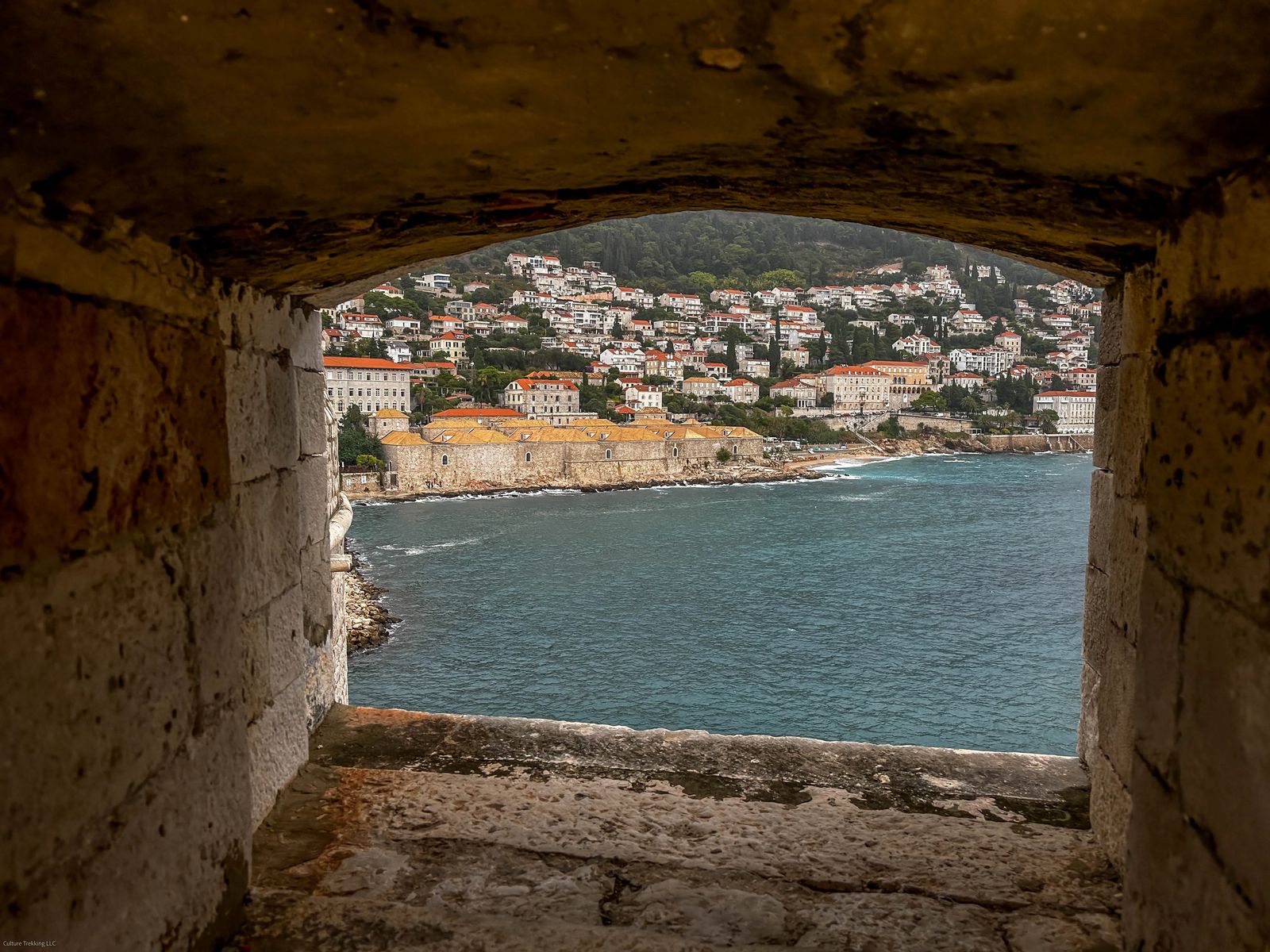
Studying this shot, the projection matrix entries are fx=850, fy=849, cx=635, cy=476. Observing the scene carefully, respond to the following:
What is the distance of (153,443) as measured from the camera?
4.81 ft

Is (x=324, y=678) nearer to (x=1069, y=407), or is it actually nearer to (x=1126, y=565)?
(x=1126, y=565)

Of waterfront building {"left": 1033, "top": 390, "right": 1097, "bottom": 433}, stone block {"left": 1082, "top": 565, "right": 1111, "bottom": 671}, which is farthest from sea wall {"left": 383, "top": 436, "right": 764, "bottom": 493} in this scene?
stone block {"left": 1082, "top": 565, "right": 1111, "bottom": 671}

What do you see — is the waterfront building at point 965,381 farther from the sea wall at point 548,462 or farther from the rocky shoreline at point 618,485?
the sea wall at point 548,462

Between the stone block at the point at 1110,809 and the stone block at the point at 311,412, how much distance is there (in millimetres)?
2289

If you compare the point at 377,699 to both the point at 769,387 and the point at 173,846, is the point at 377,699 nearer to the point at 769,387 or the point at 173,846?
the point at 173,846

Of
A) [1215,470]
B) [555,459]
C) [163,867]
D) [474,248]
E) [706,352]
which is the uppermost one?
[706,352]

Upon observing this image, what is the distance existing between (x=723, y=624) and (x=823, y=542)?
11.3 m

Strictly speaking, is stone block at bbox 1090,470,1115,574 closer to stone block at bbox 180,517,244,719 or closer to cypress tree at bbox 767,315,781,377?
stone block at bbox 180,517,244,719

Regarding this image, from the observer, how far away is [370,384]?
185 ft

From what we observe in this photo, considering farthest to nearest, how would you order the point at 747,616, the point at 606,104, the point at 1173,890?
the point at 747,616 → the point at 1173,890 → the point at 606,104

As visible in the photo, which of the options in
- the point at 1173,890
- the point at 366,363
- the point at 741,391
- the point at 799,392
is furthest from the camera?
the point at 799,392

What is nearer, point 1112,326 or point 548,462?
point 1112,326

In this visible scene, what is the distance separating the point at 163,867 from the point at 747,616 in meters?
23.2

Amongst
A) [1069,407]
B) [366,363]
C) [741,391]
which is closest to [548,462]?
[366,363]
